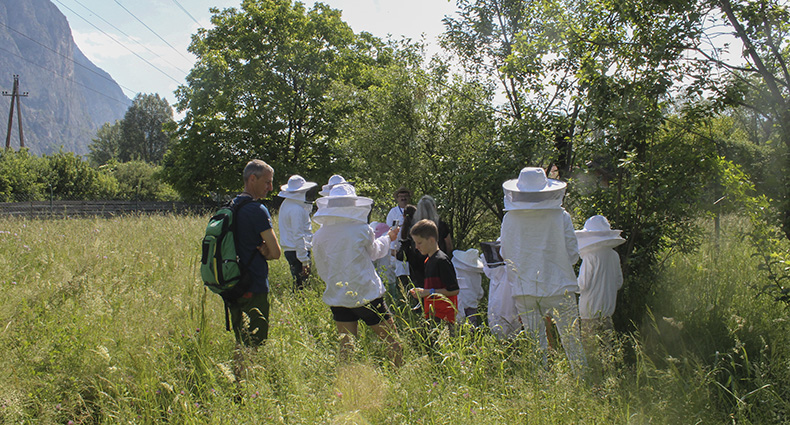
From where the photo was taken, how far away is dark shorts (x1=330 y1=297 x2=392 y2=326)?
4438mm

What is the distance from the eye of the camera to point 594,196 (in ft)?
18.9

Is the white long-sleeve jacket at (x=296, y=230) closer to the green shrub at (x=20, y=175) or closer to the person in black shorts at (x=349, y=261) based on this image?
the person in black shorts at (x=349, y=261)

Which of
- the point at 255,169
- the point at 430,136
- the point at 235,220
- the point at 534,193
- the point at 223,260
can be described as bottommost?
the point at 223,260

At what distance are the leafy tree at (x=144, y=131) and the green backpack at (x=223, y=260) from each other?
7699 centimetres

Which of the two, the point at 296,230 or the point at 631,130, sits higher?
the point at 631,130

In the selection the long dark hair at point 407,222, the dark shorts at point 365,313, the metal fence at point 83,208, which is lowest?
the metal fence at point 83,208

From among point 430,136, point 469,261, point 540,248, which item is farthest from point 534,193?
point 430,136

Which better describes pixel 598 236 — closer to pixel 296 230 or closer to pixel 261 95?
pixel 296 230

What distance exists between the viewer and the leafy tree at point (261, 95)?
84.4ft

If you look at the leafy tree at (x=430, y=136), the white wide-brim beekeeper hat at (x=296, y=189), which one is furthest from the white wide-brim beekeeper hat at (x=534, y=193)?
the white wide-brim beekeeper hat at (x=296, y=189)

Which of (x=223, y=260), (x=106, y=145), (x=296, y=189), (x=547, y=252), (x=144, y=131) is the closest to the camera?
(x=223, y=260)

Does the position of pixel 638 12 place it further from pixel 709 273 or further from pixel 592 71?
pixel 709 273

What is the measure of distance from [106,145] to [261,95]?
211ft

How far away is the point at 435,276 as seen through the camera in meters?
4.57
